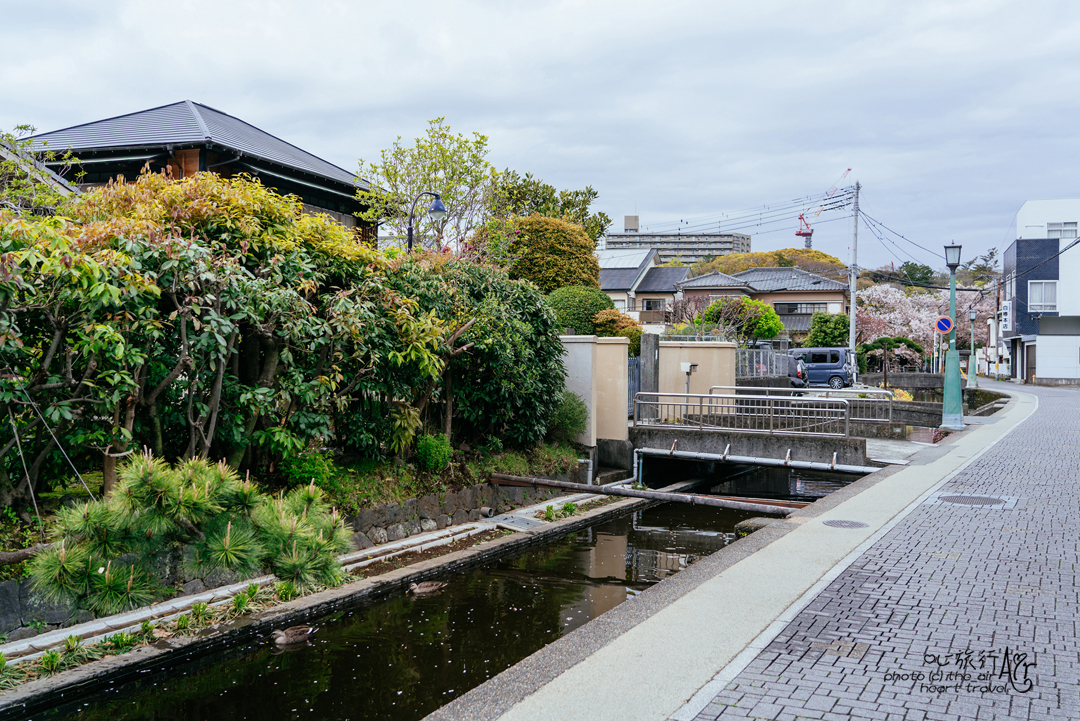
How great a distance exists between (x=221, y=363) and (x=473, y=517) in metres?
4.80

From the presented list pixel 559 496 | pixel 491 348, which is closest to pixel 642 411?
pixel 559 496

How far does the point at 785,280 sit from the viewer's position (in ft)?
172

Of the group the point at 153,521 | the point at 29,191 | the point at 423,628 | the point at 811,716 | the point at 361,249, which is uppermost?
the point at 29,191

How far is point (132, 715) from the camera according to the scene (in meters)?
4.91

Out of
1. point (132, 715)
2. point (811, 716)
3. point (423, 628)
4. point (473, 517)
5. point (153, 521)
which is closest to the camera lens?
point (811, 716)

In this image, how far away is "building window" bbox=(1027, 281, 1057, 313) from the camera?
44250 millimetres

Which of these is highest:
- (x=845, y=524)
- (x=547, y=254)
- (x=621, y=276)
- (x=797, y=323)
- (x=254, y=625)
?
(x=621, y=276)

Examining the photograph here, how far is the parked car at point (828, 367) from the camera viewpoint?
31.1 meters

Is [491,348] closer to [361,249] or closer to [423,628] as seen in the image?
[361,249]

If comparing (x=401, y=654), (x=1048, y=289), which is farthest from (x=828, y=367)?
(x=401, y=654)

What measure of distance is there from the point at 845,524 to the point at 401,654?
482 cm

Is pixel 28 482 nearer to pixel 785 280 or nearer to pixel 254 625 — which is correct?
pixel 254 625

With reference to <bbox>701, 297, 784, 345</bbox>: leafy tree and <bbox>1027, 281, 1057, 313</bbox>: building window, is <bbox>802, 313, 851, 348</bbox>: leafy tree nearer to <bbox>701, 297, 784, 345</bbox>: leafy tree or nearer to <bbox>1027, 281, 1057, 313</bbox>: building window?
<bbox>701, 297, 784, 345</bbox>: leafy tree

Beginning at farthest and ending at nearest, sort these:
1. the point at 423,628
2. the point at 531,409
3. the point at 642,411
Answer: the point at 642,411 < the point at 531,409 < the point at 423,628
